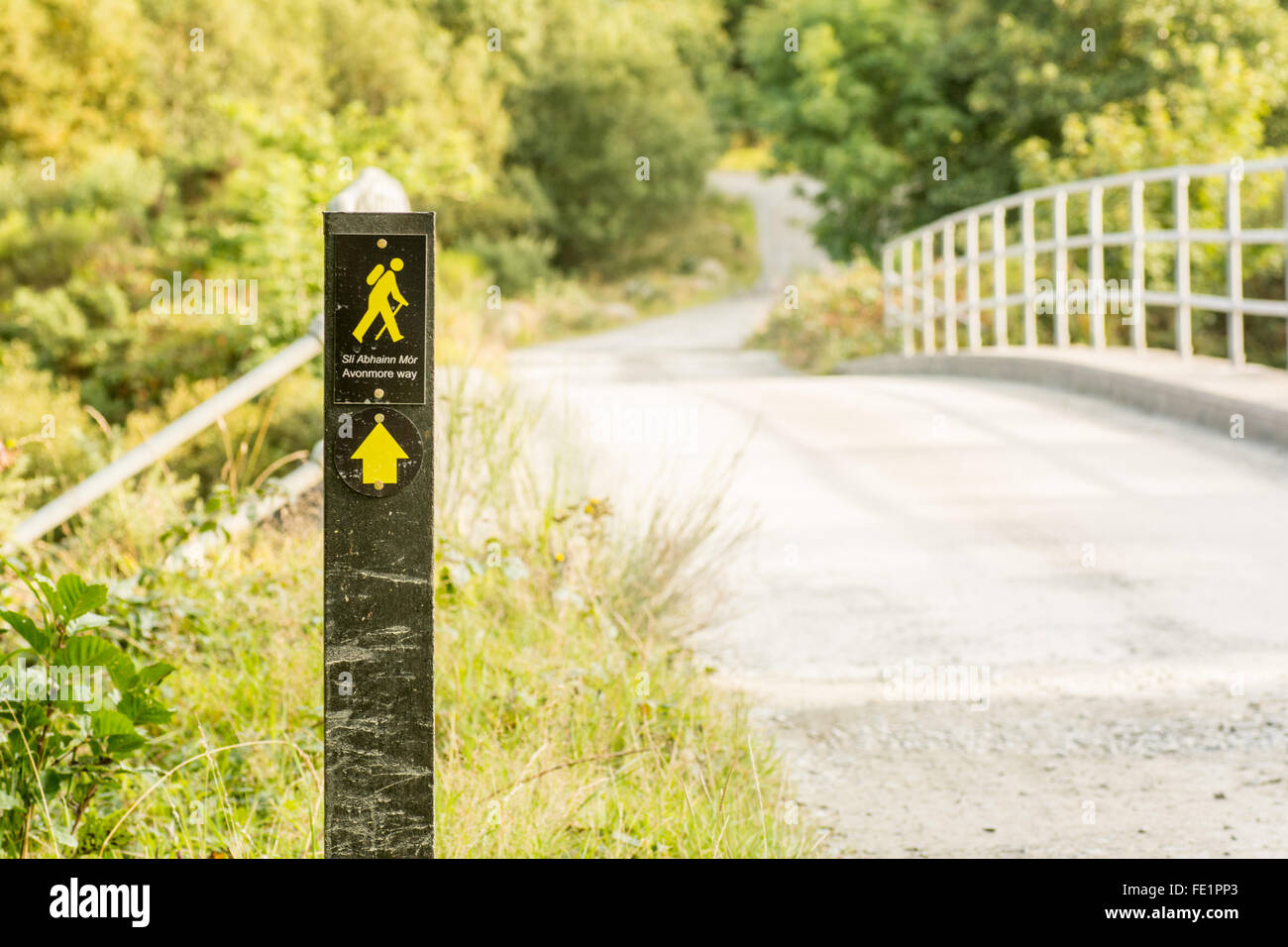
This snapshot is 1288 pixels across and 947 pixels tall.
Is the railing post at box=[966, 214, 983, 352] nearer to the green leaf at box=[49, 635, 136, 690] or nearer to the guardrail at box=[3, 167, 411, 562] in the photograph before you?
the guardrail at box=[3, 167, 411, 562]

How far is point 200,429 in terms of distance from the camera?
628 cm

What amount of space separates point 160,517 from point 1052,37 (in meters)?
20.1

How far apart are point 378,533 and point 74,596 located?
1.03m

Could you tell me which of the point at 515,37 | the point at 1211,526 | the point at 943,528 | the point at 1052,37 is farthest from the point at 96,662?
the point at 515,37

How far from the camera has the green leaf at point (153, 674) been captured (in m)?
3.42

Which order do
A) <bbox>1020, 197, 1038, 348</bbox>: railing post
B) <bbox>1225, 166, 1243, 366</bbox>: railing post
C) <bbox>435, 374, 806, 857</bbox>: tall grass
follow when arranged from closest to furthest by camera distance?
<bbox>435, 374, 806, 857</bbox>: tall grass
<bbox>1225, 166, 1243, 366</bbox>: railing post
<bbox>1020, 197, 1038, 348</bbox>: railing post

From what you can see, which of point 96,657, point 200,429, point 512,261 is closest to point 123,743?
point 96,657

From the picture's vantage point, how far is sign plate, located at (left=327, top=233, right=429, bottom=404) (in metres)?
2.67

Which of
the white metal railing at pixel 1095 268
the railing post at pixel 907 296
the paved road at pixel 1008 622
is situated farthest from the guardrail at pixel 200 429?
the railing post at pixel 907 296

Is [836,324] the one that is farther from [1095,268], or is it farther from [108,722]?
[108,722]

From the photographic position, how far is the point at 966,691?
4996mm

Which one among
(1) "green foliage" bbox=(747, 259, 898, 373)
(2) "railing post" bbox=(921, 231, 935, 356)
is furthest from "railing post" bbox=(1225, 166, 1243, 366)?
(1) "green foliage" bbox=(747, 259, 898, 373)

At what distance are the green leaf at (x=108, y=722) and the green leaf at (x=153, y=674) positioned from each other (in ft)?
0.30
